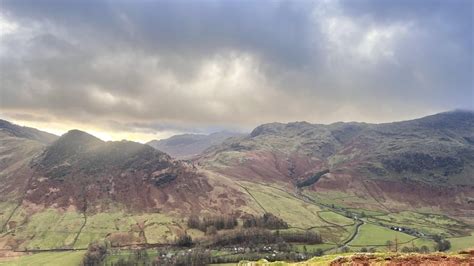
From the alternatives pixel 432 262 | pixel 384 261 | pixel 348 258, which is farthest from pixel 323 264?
pixel 432 262

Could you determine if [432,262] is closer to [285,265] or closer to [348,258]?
[348,258]

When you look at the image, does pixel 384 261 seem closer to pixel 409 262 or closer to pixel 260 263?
pixel 409 262

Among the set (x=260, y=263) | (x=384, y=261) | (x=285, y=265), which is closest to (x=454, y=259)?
(x=384, y=261)

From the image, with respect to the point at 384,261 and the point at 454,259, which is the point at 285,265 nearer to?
the point at 384,261

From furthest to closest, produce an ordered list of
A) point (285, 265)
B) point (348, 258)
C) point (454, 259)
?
point (285, 265), point (348, 258), point (454, 259)

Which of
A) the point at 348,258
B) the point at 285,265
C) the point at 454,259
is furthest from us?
the point at 285,265

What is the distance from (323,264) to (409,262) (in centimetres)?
1644

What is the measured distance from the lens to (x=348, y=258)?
78.1 m

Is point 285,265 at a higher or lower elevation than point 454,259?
lower

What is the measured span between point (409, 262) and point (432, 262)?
3.74m

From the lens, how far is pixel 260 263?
97875 millimetres

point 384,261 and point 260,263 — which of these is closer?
point 384,261

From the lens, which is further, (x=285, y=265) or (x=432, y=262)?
(x=285, y=265)

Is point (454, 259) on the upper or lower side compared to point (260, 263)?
upper
